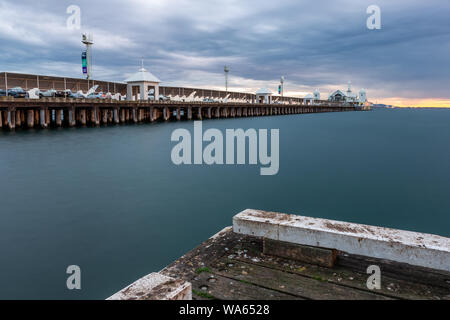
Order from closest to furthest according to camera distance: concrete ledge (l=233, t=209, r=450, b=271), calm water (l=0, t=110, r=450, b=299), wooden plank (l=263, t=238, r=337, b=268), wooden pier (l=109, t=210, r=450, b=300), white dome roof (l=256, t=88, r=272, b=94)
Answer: wooden pier (l=109, t=210, r=450, b=300) < concrete ledge (l=233, t=209, r=450, b=271) < wooden plank (l=263, t=238, r=337, b=268) < calm water (l=0, t=110, r=450, b=299) < white dome roof (l=256, t=88, r=272, b=94)

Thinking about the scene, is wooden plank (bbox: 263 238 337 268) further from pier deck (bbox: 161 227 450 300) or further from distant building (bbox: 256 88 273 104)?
distant building (bbox: 256 88 273 104)

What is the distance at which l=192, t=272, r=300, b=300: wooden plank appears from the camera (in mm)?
3627

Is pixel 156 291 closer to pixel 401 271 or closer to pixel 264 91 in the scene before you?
pixel 401 271

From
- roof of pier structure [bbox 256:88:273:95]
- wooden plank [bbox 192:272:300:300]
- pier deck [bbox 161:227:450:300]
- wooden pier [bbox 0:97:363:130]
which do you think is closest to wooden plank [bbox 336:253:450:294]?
pier deck [bbox 161:227:450:300]

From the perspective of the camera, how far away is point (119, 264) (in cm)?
777

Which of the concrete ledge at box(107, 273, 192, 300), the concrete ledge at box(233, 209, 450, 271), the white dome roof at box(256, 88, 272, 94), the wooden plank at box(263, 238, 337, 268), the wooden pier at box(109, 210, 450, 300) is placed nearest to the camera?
the concrete ledge at box(107, 273, 192, 300)

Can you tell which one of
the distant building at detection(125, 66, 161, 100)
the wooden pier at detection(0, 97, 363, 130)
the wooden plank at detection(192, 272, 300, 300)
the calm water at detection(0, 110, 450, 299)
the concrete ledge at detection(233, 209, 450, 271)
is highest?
the distant building at detection(125, 66, 161, 100)

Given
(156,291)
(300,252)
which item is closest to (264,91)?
(300,252)

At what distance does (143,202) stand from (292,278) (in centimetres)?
986

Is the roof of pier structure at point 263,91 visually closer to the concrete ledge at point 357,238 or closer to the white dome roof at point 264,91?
the white dome roof at point 264,91

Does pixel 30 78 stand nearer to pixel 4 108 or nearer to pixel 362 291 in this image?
pixel 4 108

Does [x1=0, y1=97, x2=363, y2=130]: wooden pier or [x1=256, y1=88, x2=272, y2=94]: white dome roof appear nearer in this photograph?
[x1=0, y1=97, x2=363, y2=130]: wooden pier

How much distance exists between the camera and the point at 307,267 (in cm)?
422

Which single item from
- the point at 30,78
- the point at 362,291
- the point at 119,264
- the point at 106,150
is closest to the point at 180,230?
the point at 119,264
